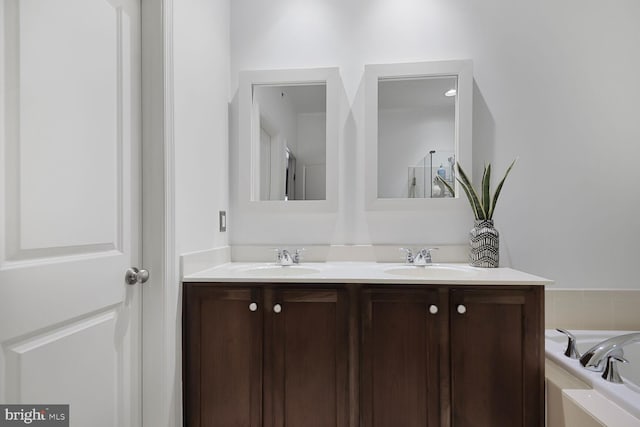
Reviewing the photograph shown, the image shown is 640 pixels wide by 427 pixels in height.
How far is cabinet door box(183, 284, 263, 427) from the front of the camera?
4.14 ft

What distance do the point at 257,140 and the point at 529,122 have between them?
Result: 1.53 m

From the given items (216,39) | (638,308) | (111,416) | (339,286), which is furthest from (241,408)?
(638,308)

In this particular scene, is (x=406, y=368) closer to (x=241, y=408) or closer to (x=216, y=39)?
(x=241, y=408)

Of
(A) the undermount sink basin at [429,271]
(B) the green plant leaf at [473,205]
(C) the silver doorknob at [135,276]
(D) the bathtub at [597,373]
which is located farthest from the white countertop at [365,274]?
(D) the bathtub at [597,373]

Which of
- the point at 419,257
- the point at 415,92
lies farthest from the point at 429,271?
the point at 415,92

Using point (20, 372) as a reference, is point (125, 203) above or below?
above

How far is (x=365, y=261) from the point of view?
1.75 metres

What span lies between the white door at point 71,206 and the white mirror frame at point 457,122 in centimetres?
113

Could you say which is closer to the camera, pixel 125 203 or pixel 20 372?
pixel 20 372

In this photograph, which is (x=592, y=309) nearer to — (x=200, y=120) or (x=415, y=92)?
(x=415, y=92)

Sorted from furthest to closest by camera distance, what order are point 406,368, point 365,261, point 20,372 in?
point 365,261, point 406,368, point 20,372

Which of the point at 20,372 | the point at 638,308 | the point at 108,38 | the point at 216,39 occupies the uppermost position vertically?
the point at 216,39

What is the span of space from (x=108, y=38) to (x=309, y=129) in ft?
3.29

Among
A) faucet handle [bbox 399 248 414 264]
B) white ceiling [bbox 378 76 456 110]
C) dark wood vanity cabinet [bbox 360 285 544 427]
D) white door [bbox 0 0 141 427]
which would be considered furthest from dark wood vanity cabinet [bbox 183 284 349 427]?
white ceiling [bbox 378 76 456 110]
